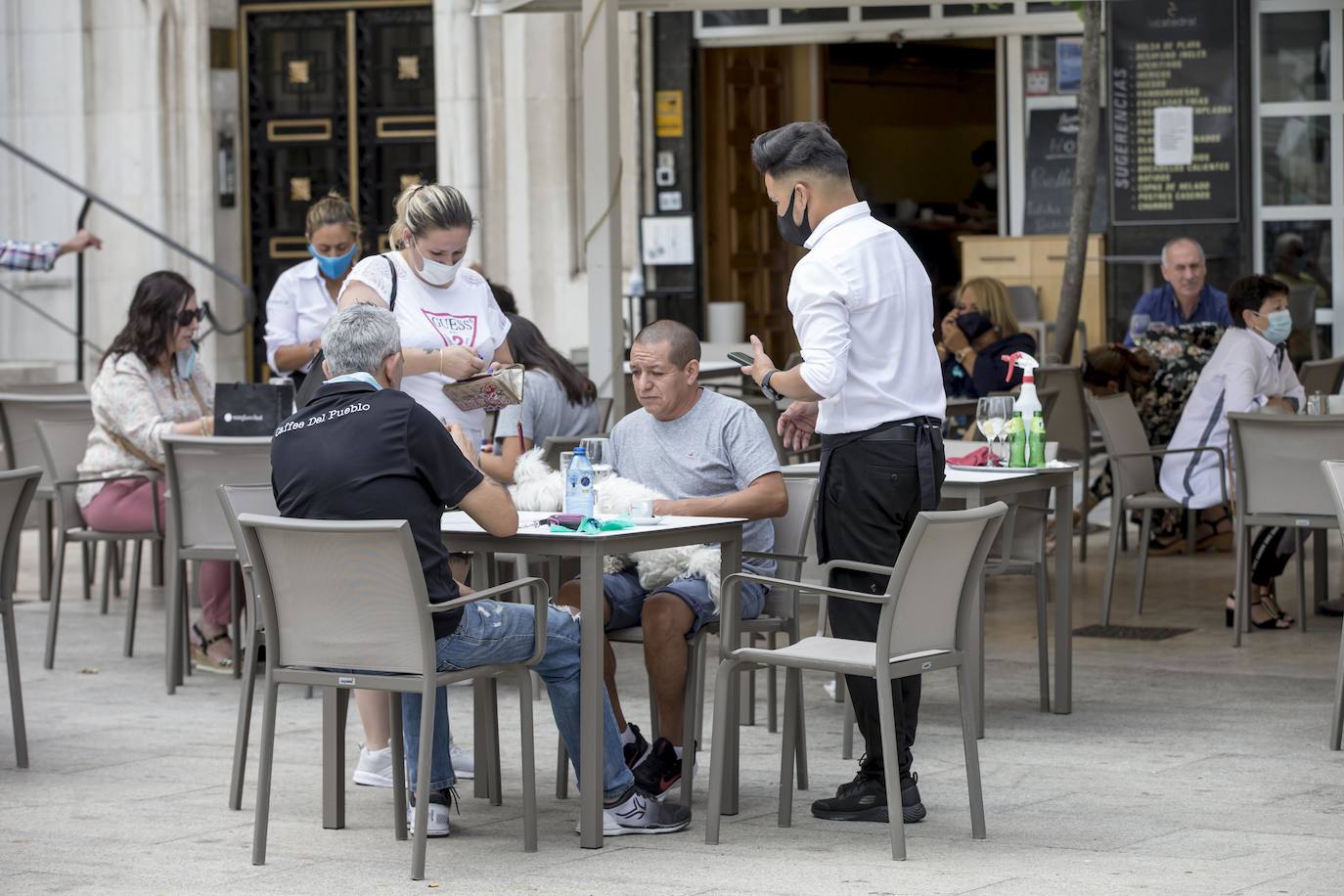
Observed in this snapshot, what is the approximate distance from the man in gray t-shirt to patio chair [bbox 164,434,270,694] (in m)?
1.76

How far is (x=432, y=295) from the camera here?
20.7 ft

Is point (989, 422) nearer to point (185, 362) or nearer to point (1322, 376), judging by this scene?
point (185, 362)

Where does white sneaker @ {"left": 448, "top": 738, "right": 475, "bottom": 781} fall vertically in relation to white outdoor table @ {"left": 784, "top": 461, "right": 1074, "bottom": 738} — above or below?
below

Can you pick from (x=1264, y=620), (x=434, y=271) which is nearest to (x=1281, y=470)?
(x=1264, y=620)

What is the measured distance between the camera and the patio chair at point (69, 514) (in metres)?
8.23

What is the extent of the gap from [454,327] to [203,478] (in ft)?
4.99

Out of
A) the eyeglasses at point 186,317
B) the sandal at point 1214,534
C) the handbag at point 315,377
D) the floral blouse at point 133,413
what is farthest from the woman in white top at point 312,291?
the sandal at point 1214,534

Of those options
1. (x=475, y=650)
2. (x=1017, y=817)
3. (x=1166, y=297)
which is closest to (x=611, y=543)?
(x=475, y=650)

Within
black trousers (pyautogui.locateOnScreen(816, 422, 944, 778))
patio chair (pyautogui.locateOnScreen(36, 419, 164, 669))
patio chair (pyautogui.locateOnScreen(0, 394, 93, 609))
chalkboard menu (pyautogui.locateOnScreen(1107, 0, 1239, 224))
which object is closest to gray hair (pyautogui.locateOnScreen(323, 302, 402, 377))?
black trousers (pyautogui.locateOnScreen(816, 422, 944, 778))

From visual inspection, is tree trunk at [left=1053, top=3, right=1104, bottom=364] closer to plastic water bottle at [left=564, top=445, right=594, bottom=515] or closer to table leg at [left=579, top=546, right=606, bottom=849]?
plastic water bottle at [left=564, top=445, right=594, bottom=515]

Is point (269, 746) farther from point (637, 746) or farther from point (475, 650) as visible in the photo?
point (637, 746)

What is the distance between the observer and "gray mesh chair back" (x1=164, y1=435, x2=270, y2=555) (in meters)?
7.35

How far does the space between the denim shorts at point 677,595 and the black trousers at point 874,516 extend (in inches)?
12.6

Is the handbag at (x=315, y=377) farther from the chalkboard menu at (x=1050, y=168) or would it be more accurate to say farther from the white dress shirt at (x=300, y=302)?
the chalkboard menu at (x=1050, y=168)
